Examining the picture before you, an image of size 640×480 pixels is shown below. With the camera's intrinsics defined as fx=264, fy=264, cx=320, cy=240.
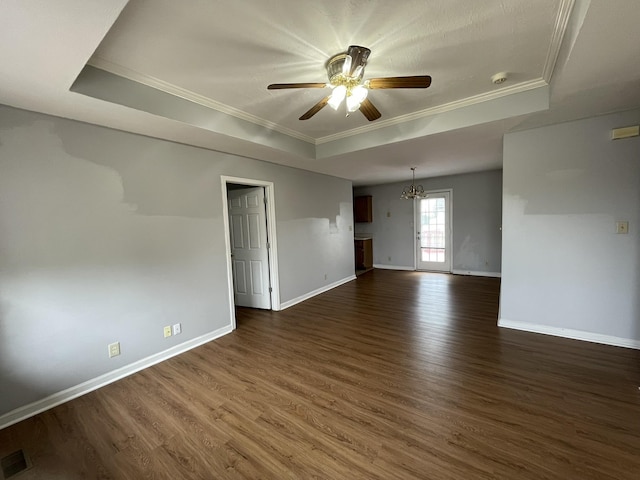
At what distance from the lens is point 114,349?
2.48 meters

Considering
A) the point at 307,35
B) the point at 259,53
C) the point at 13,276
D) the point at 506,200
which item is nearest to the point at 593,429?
the point at 506,200

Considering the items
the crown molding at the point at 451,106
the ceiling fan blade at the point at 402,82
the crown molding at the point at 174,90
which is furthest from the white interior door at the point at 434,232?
the ceiling fan blade at the point at 402,82

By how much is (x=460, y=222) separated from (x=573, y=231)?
3.57 meters

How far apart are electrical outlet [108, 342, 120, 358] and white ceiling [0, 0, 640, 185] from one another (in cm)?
203

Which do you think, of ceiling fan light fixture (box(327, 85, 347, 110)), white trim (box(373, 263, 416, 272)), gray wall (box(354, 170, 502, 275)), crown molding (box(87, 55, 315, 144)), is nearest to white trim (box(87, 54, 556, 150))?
crown molding (box(87, 55, 315, 144))

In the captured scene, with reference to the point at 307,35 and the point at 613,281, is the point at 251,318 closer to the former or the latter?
the point at 307,35

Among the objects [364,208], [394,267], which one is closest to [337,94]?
[364,208]

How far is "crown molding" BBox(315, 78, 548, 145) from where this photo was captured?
2463mm

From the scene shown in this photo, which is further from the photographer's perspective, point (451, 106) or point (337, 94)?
point (451, 106)

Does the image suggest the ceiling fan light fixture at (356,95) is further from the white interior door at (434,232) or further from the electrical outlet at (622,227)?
the white interior door at (434,232)

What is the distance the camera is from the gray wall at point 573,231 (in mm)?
2664

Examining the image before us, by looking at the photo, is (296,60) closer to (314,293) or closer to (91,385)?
(91,385)

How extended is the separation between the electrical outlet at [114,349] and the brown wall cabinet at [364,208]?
6.19 m

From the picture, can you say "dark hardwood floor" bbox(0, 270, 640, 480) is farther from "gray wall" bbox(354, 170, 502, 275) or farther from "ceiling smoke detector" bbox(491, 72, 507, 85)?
"gray wall" bbox(354, 170, 502, 275)
